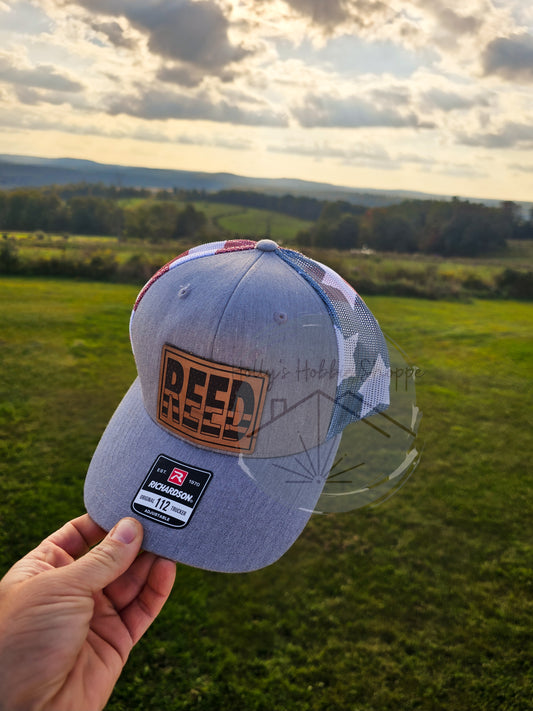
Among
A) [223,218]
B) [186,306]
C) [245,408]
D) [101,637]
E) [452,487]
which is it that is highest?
[223,218]

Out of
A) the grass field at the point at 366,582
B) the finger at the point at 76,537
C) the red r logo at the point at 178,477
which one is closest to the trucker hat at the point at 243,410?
the red r logo at the point at 178,477

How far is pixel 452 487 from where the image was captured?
3.16 metres

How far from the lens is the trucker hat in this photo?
1.20 m

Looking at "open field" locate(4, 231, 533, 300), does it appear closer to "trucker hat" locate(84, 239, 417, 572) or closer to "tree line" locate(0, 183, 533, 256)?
"tree line" locate(0, 183, 533, 256)

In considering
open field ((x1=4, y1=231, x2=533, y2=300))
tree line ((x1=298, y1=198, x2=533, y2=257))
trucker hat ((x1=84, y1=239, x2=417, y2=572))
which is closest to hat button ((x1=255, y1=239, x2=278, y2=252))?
trucker hat ((x1=84, y1=239, x2=417, y2=572))

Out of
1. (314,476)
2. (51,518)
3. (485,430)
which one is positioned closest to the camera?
(314,476)

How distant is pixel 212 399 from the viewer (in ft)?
4.01

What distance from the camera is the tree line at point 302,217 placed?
5059mm

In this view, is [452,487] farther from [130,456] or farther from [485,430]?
[130,456]

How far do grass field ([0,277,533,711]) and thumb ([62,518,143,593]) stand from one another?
3.26 ft

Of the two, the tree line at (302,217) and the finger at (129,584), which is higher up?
the tree line at (302,217)

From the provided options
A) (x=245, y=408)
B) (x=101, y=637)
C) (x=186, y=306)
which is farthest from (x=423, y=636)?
(x=186, y=306)

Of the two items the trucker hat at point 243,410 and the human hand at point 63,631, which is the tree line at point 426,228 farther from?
the human hand at point 63,631

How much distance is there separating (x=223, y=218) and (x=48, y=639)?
728cm
